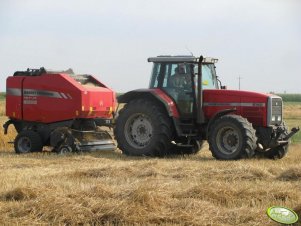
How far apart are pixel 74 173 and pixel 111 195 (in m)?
2.69

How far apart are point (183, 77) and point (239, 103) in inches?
50.5

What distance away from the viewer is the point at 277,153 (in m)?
12.9

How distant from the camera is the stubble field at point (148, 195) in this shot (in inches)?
246

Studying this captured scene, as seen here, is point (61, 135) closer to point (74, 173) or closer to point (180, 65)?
point (180, 65)

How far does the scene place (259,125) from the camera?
12617 millimetres

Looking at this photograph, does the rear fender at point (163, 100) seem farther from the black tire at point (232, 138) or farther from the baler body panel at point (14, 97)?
the baler body panel at point (14, 97)

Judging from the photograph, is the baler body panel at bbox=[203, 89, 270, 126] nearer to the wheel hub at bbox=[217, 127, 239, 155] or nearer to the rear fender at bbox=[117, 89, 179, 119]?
the wheel hub at bbox=[217, 127, 239, 155]

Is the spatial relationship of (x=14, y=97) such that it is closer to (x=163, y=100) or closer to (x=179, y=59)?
(x=163, y=100)

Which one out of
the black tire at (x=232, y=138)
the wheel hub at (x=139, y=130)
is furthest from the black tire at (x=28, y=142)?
the black tire at (x=232, y=138)

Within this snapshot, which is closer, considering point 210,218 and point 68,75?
point 210,218

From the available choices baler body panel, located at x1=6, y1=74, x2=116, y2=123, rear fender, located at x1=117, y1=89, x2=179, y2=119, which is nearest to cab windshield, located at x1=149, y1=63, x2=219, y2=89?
rear fender, located at x1=117, y1=89, x2=179, y2=119

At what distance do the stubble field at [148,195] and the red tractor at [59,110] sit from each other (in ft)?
11.7

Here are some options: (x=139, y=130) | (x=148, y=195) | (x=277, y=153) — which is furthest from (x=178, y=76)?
(x=148, y=195)

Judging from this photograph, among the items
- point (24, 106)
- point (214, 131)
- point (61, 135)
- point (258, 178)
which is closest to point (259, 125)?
point (214, 131)
